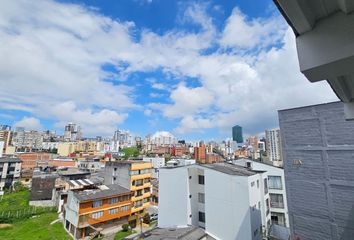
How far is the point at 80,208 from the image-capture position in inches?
787

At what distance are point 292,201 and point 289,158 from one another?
5.77ft

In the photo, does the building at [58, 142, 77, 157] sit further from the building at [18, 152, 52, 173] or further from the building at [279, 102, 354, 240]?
the building at [279, 102, 354, 240]

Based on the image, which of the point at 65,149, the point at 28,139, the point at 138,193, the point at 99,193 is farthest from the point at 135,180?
the point at 28,139

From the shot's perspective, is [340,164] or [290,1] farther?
[340,164]

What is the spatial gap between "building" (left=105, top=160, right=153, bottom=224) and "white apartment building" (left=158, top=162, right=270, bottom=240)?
955 centimetres

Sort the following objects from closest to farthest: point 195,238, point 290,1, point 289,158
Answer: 1. point 290,1
2. point 289,158
3. point 195,238

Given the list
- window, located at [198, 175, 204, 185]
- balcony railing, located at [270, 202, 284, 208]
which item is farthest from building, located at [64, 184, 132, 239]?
balcony railing, located at [270, 202, 284, 208]

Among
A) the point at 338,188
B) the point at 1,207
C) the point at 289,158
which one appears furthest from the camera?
the point at 1,207

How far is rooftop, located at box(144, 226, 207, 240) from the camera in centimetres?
1327

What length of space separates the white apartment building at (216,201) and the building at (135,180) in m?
9.55

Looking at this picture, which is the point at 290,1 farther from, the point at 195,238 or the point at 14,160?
the point at 14,160

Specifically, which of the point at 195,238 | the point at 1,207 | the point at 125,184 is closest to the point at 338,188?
the point at 195,238

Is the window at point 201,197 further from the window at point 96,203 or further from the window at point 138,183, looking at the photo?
the window at point 138,183

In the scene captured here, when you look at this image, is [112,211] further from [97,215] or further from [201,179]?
[201,179]
